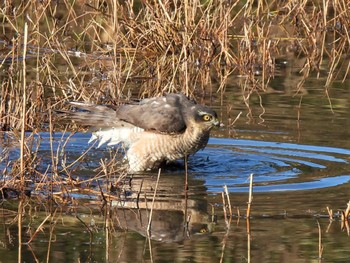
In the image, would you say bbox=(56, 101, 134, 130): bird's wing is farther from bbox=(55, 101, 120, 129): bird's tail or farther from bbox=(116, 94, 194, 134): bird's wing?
bbox=(116, 94, 194, 134): bird's wing

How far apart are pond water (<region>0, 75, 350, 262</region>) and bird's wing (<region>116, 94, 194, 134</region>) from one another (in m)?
0.44

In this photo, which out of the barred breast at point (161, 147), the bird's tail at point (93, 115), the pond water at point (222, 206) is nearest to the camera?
the pond water at point (222, 206)

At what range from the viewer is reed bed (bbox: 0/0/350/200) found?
452 inches

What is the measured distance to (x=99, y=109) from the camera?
1029 cm

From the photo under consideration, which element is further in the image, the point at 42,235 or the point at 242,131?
the point at 242,131

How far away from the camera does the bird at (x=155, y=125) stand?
9.72m

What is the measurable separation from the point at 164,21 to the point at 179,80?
755 mm

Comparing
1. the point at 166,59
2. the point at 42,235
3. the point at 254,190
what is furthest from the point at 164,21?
the point at 42,235

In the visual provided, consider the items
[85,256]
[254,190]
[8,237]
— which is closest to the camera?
[85,256]

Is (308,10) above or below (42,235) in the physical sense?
above

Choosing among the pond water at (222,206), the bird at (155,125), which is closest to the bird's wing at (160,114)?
the bird at (155,125)

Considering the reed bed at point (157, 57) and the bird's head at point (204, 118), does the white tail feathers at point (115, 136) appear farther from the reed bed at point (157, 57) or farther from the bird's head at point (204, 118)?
the bird's head at point (204, 118)

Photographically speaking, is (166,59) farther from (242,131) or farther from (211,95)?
(242,131)

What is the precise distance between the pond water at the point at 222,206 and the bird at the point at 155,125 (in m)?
0.21
